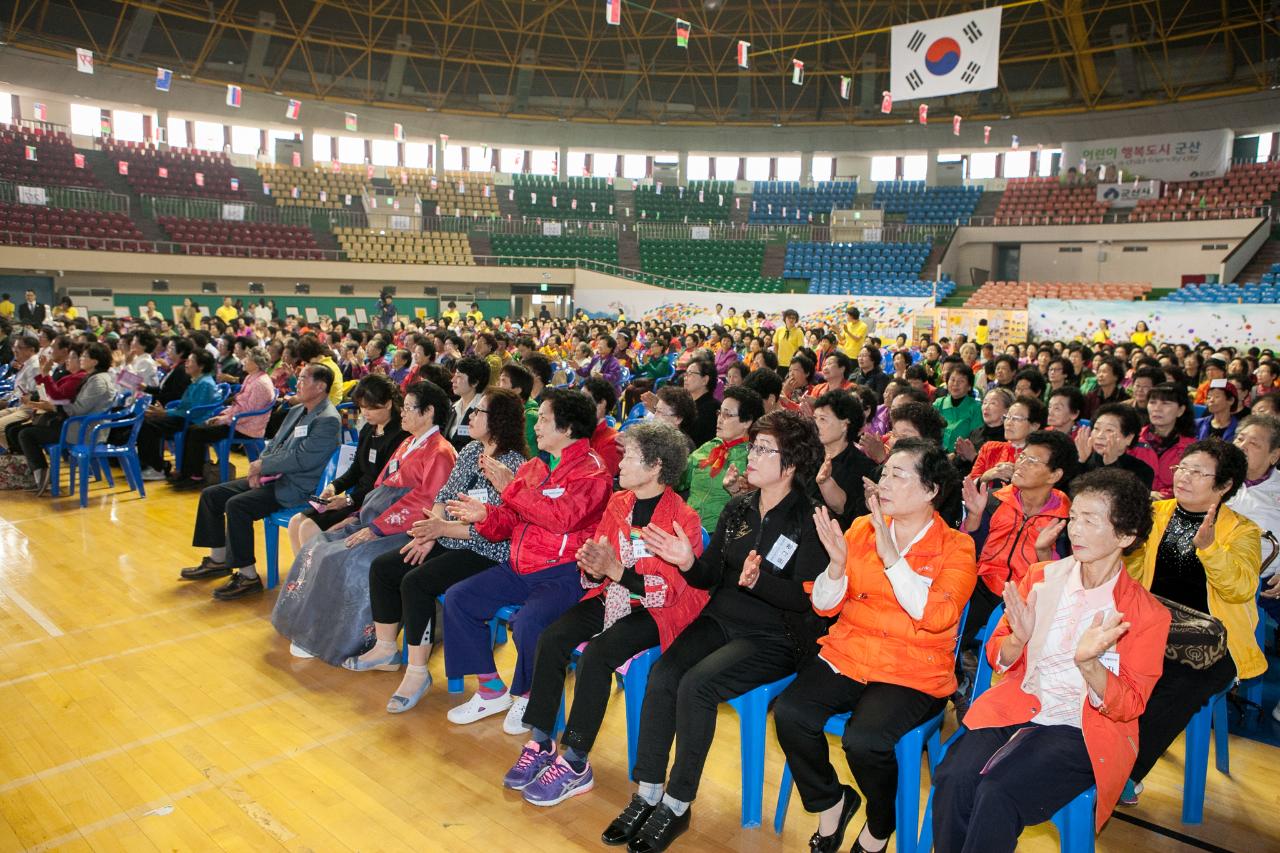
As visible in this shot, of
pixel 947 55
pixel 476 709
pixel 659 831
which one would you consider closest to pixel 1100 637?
pixel 659 831

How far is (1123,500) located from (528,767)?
212 cm

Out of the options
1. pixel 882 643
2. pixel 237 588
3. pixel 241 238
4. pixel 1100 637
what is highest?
pixel 241 238

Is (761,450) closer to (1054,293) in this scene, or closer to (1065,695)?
(1065,695)

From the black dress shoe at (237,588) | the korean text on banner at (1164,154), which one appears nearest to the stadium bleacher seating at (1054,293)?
the korean text on banner at (1164,154)

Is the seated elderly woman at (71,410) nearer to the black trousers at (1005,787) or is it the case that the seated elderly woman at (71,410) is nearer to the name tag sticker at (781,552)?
the name tag sticker at (781,552)

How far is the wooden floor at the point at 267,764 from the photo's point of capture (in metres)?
2.73

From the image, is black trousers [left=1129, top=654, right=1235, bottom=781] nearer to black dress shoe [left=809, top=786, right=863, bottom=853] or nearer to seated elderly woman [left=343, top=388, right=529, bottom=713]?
black dress shoe [left=809, top=786, right=863, bottom=853]

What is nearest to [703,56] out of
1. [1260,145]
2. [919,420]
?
[1260,145]

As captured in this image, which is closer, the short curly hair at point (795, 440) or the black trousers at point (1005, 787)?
the black trousers at point (1005, 787)

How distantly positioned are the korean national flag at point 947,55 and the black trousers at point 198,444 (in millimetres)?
10516

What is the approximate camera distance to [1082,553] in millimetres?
2307

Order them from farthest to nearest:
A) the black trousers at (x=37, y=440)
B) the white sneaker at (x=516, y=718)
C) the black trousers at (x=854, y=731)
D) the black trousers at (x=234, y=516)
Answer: the black trousers at (x=37, y=440) → the black trousers at (x=234, y=516) → the white sneaker at (x=516, y=718) → the black trousers at (x=854, y=731)

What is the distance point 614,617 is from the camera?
3.13 metres

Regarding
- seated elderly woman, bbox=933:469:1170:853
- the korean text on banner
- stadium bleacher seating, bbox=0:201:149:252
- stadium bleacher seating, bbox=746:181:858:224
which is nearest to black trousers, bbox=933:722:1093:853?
seated elderly woman, bbox=933:469:1170:853
